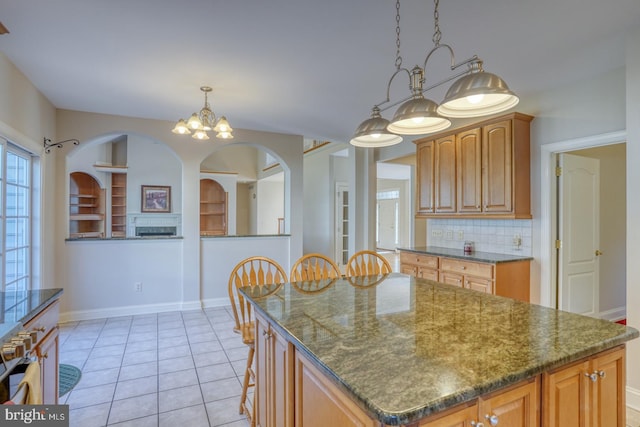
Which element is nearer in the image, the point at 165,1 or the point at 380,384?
the point at 380,384

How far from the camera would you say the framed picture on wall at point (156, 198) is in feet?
26.3

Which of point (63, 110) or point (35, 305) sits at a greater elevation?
point (63, 110)

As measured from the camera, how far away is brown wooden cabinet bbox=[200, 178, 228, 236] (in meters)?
8.96

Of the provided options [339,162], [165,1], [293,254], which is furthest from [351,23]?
[339,162]

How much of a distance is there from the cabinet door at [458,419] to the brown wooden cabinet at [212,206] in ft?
28.0

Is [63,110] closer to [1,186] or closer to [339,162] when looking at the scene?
[1,186]

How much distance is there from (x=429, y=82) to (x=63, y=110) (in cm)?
426

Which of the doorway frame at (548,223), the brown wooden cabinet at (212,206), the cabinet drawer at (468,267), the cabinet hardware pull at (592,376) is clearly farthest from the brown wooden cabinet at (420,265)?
the brown wooden cabinet at (212,206)

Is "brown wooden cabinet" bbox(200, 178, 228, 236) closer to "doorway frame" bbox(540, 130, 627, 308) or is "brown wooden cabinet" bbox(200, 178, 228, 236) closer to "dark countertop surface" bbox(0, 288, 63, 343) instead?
"dark countertop surface" bbox(0, 288, 63, 343)

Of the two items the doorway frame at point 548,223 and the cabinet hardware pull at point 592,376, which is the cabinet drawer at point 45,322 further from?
the doorway frame at point 548,223

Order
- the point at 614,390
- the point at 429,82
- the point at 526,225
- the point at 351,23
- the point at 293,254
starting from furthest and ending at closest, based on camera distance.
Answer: the point at 293,254, the point at 526,225, the point at 429,82, the point at 351,23, the point at 614,390

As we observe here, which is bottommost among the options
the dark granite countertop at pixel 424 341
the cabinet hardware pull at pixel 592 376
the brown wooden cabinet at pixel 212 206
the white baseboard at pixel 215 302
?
the white baseboard at pixel 215 302

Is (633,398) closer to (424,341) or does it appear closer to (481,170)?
(481,170)

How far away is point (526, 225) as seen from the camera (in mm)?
3469
